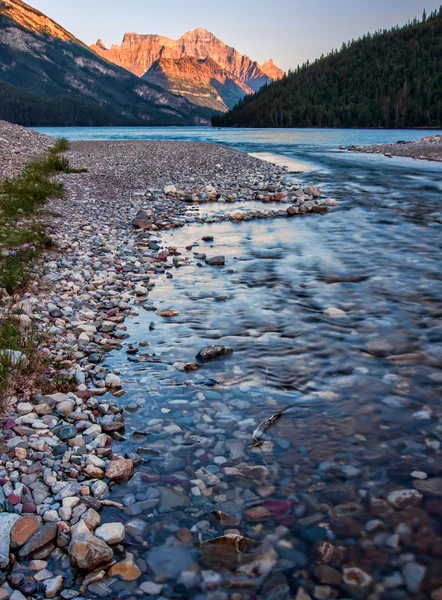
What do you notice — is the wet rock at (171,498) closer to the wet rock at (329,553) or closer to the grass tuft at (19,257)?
the wet rock at (329,553)

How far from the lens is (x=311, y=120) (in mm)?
193625

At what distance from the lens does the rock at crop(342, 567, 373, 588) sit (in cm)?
340

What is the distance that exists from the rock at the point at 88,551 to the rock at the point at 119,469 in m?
0.82

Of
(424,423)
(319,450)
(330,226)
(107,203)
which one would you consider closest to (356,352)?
(424,423)

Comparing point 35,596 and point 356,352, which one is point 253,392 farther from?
point 35,596

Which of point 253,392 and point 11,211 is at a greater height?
point 11,211

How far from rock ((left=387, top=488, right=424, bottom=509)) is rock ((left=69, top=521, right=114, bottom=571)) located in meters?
2.51

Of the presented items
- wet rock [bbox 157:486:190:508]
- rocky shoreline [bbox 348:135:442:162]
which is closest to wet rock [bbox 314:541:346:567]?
wet rock [bbox 157:486:190:508]

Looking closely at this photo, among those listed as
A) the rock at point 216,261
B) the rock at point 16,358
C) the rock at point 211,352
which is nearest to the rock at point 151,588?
the rock at point 16,358

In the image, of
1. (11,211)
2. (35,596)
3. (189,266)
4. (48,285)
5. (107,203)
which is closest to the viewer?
(35,596)

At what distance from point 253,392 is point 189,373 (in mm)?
1049

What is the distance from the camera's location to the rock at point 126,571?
3.44 meters

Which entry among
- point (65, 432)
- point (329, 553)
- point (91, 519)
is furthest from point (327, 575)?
point (65, 432)

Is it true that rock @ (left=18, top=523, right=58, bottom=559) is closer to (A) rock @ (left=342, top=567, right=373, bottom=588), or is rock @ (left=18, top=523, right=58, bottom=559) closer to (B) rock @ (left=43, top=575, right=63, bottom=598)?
(B) rock @ (left=43, top=575, right=63, bottom=598)
